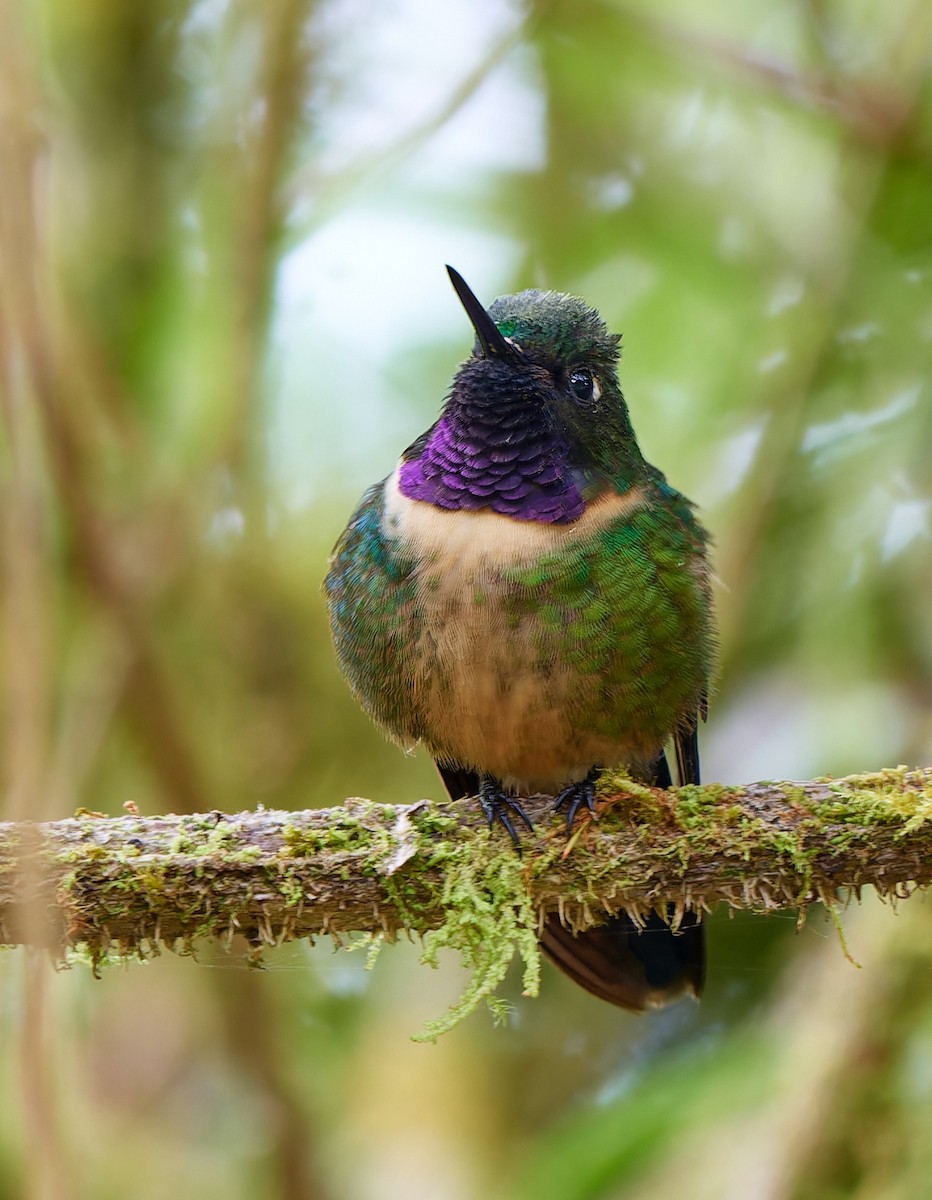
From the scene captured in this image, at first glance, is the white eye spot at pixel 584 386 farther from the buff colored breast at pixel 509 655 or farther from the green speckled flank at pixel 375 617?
the green speckled flank at pixel 375 617

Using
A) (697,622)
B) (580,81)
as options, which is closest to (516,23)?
(580,81)

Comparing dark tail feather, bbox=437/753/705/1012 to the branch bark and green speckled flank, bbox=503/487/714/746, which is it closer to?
green speckled flank, bbox=503/487/714/746

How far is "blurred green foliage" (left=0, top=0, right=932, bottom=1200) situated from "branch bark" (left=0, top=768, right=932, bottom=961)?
3.94ft

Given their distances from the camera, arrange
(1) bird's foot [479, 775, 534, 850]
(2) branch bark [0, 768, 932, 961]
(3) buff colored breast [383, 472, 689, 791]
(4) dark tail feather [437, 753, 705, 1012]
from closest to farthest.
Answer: (2) branch bark [0, 768, 932, 961], (1) bird's foot [479, 775, 534, 850], (3) buff colored breast [383, 472, 689, 791], (4) dark tail feather [437, 753, 705, 1012]

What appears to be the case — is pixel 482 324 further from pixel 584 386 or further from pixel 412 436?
pixel 412 436

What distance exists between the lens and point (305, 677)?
534cm

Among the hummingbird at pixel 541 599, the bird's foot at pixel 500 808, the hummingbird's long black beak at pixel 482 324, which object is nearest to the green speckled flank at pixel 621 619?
the hummingbird at pixel 541 599

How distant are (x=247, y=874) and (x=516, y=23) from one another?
3277mm

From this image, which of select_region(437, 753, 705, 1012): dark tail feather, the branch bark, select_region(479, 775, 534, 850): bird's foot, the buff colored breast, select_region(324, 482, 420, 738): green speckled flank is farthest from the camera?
select_region(437, 753, 705, 1012): dark tail feather

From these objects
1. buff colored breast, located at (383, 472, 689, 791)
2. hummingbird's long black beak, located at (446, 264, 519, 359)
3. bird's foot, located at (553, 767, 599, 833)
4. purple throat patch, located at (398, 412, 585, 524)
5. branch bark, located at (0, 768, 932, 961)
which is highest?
hummingbird's long black beak, located at (446, 264, 519, 359)

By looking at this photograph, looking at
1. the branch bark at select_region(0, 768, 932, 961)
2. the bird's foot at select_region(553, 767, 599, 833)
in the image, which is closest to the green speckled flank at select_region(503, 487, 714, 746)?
the bird's foot at select_region(553, 767, 599, 833)

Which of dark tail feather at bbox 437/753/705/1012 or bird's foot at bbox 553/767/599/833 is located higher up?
bird's foot at bbox 553/767/599/833

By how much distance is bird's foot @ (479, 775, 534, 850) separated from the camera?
3049mm

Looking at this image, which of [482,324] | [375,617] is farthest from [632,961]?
[482,324]
